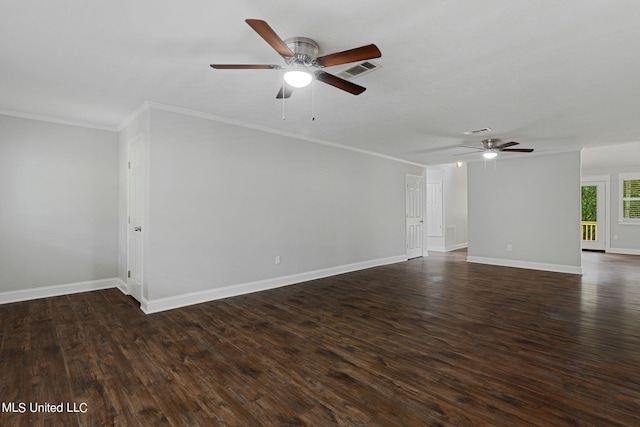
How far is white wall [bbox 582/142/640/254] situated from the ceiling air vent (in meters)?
8.75

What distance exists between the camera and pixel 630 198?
8844 mm

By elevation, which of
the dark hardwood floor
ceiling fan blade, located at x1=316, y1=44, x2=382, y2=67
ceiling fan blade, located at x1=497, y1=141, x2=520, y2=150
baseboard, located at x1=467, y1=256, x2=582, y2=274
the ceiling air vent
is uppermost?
the ceiling air vent

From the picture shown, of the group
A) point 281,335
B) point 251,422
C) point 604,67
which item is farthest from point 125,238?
point 604,67

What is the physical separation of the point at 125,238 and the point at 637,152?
12.0 meters

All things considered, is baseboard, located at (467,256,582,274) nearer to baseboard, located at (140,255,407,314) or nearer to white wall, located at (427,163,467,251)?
white wall, located at (427,163,467,251)

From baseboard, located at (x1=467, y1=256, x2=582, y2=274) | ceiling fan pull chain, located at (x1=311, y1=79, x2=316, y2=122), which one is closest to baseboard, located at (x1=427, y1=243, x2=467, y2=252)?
baseboard, located at (x1=467, y1=256, x2=582, y2=274)

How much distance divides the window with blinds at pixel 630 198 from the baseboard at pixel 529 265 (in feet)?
15.1

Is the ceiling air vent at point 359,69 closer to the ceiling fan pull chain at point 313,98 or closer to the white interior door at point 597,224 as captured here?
the ceiling fan pull chain at point 313,98

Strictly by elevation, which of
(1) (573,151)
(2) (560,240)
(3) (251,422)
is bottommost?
(3) (251,422)

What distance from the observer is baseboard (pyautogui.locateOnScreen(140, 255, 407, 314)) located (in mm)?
3857

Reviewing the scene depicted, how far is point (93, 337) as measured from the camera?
3086 millimetres

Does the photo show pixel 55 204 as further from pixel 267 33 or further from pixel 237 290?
pixel 267 33

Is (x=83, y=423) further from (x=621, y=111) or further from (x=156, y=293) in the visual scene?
(x=621, y=111)

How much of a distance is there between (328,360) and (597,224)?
10953 millimetres
